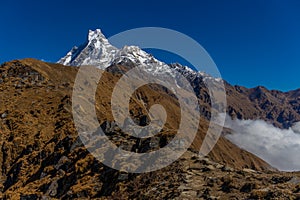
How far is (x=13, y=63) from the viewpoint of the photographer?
112 metres

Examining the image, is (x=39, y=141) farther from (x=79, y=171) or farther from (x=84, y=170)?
(x=84, y=170)

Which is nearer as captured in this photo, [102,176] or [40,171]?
[102,176]

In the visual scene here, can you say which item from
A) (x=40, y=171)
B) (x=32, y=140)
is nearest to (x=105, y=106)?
(x=32, y=140)

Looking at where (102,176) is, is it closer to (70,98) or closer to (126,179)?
(126,179)

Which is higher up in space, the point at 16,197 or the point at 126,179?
the point at 126,179

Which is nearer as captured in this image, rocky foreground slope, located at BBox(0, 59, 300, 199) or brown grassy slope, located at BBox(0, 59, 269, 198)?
rocky foreground slope, located at BBox(0, 59, 300, 199)

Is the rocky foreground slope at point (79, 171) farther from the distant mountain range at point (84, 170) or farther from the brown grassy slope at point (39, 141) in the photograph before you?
the brown grassy slope at point (39, 141)

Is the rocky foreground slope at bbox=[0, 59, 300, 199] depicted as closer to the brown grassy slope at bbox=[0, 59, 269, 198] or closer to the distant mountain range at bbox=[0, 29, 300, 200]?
the distant mountain range at bbox=[0, 29, 300, 200]

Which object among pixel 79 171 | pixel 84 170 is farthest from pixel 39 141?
pixel 84 170

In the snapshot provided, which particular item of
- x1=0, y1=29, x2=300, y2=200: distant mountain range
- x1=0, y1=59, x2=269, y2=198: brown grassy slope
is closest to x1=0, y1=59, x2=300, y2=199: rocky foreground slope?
x1=0, y1=29, x2=300, y2=200: distant mountain range

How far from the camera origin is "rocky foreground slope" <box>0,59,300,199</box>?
1138 inches

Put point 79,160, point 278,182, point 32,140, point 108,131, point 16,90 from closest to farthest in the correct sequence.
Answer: point 278,182 → point 79,160 → point 108,131 → point 32,140 → point 16,90

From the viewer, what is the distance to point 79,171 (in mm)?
40844

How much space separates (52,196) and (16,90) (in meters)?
58.3
